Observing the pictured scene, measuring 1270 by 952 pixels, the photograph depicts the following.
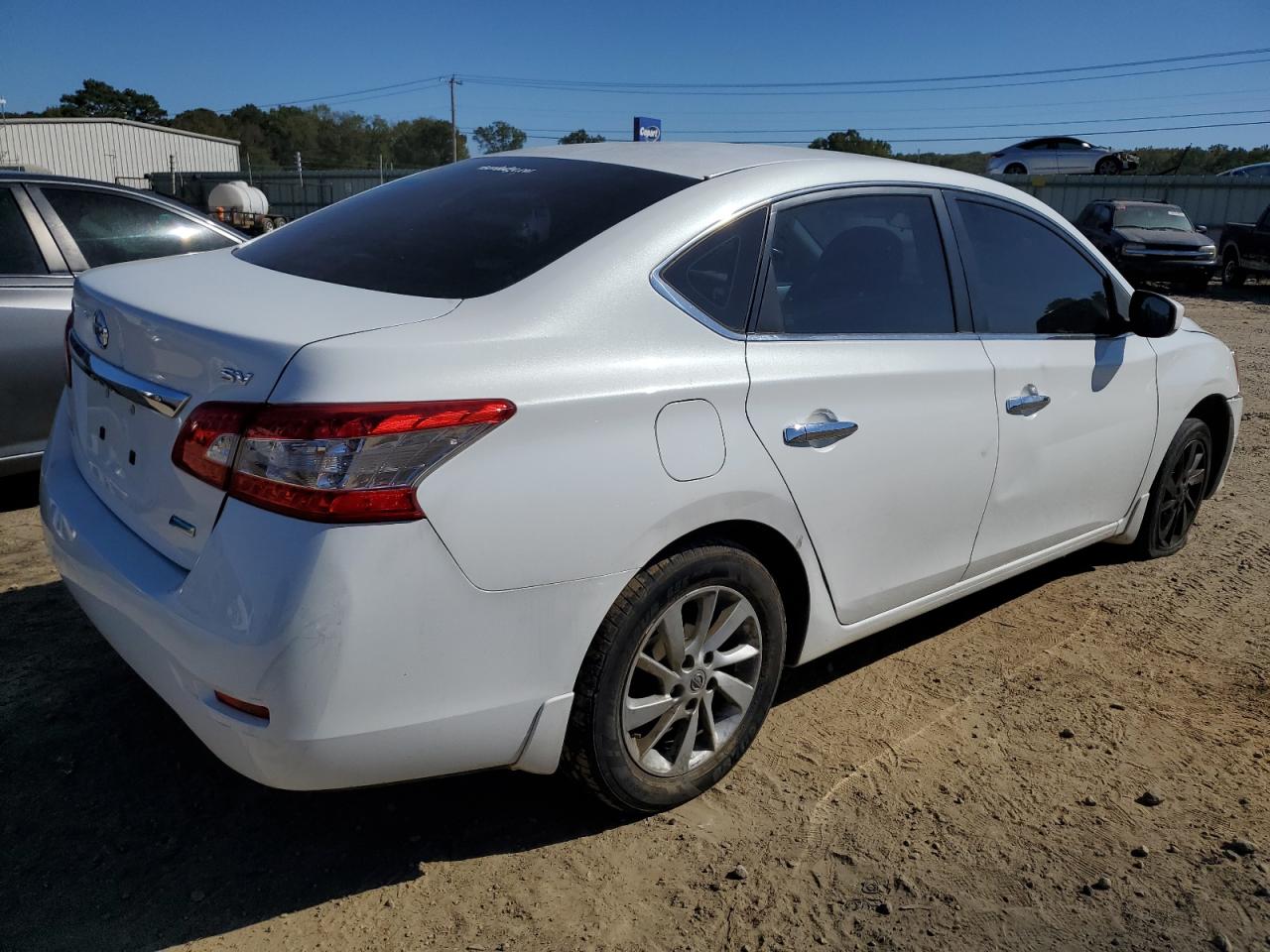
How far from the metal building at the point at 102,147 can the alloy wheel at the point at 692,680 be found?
50986 millimetres

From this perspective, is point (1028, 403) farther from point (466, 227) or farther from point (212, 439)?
point (212, 439)

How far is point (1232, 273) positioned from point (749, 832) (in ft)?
74.5

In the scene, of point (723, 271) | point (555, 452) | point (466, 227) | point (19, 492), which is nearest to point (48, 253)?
point (19, 492)

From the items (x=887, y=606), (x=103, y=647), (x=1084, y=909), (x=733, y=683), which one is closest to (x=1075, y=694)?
(x=887, y=606)

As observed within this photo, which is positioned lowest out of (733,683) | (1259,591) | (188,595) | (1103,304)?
(1259,591)

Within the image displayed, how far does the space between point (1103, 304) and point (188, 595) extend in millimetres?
3401

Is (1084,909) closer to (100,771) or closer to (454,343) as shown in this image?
(454,343)

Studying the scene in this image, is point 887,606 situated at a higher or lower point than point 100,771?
higher

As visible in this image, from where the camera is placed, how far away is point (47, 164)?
166ft

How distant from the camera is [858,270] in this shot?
3098 mm

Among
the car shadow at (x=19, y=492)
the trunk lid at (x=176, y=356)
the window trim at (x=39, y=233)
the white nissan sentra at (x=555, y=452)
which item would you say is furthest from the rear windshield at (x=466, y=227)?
the car shadow at (x=19, y=492)

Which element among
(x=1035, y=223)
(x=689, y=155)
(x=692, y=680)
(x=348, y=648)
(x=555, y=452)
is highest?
(x=689, y=155)

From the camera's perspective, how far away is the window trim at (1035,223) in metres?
3.38

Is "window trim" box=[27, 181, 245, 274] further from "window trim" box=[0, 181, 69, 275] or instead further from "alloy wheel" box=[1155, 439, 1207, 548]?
"alloy wheel" box=[1155, 439, 1207, 548]
